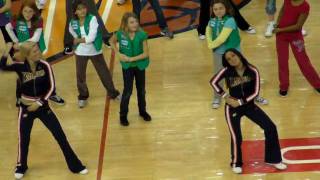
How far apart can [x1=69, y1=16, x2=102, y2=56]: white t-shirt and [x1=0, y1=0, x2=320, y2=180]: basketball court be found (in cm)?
90

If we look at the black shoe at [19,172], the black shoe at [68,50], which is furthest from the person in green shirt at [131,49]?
the black shoe at [68,50]

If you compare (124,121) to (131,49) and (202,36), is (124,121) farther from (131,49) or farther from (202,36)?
(202,36)

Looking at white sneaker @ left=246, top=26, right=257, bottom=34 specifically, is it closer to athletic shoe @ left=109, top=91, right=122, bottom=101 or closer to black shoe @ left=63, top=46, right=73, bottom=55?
athletic shoe @ left=109, top=91, right=122, bottom=101

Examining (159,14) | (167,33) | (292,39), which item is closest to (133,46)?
(292,39)

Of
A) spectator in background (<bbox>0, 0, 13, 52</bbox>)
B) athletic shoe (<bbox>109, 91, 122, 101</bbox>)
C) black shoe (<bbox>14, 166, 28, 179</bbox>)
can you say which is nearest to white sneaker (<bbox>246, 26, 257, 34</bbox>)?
athletic shoe (<bbox>109, 91, 122, 101</bbox>)

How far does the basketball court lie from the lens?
695cm

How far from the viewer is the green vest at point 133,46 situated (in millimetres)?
7168

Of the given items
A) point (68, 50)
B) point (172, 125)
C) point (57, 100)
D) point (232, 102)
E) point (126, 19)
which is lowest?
point (172, 125)

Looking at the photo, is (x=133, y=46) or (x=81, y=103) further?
(x=81, y=103)

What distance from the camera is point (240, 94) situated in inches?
248

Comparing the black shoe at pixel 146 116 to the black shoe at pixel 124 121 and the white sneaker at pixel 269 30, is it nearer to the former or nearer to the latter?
the black shoe at pixel 124 121

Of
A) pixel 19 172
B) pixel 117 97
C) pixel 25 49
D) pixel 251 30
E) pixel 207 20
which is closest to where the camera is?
pixel 25 49

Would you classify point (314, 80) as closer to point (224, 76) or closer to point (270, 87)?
point (270, 87)

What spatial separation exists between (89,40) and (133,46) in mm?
711
